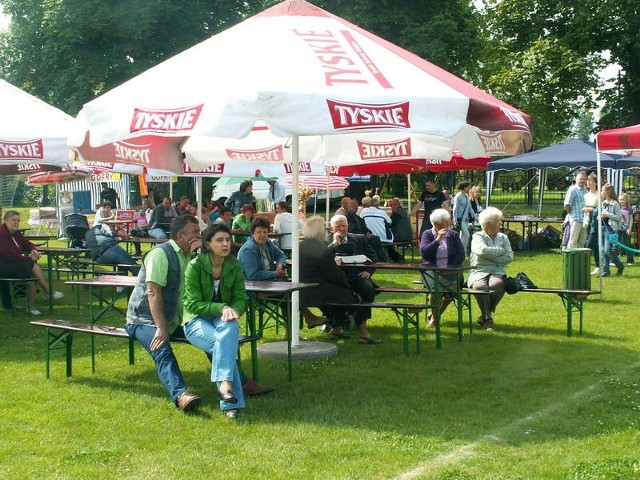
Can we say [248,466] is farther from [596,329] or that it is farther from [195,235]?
Result: [596,329]

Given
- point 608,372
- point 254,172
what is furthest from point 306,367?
point 254,172

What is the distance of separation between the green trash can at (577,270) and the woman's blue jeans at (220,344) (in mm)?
5517

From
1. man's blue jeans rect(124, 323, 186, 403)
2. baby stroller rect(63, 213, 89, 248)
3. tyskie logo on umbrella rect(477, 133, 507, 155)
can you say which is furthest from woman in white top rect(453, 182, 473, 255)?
man's blue jeans rect(124, 323, 186, 403)

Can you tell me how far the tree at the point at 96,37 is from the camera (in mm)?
34906

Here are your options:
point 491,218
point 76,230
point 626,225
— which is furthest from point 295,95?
point 626,225

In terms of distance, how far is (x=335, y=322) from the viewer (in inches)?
396

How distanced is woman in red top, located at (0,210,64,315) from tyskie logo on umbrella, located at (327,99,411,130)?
6661mm

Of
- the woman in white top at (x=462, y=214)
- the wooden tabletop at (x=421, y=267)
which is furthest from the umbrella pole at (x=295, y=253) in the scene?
the woman in white top at (x=462, y=214)

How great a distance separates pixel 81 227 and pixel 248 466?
457 inches

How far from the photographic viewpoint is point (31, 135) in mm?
10438

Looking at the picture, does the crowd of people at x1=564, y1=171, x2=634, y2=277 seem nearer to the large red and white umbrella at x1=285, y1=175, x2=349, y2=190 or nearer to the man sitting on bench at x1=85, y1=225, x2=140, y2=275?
the large red and white umbrella at x1=285, y1=175, x2=349, y2=190

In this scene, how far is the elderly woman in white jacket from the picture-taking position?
34.1 feet

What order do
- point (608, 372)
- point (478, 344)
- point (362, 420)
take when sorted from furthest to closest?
1. point (478, 344)
2. point (608, 372)
3. point (362, 420)

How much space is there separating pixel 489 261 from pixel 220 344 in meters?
4.64
